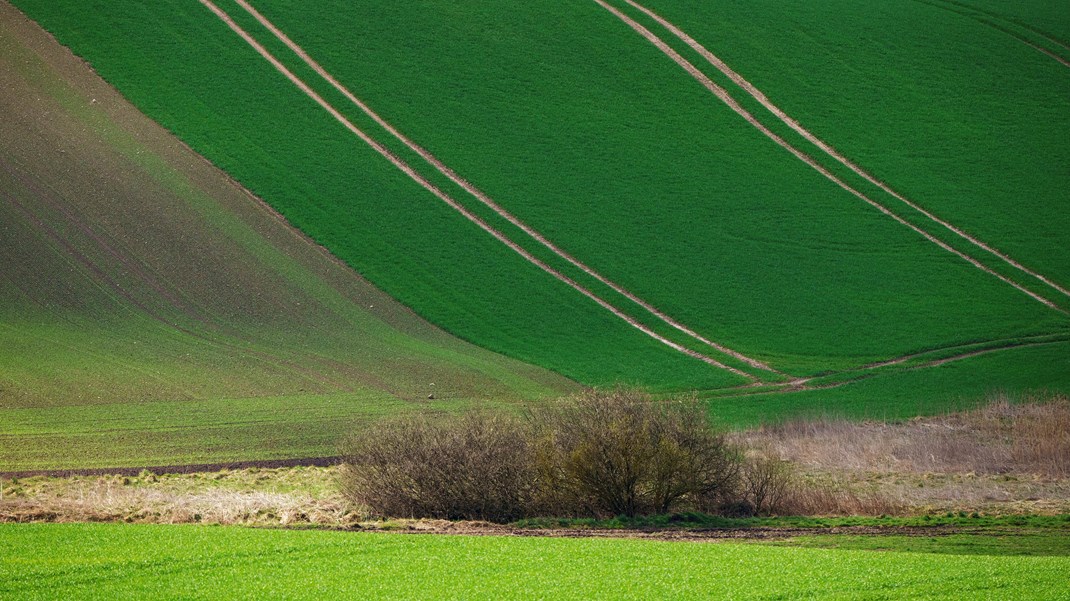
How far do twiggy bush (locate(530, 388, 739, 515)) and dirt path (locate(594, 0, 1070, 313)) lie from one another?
32.9m

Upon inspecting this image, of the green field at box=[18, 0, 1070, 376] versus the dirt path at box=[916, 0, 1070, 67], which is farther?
the dirt path at box=[916, 0, 1070, 67]

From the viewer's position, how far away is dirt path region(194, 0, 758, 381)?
49.0m

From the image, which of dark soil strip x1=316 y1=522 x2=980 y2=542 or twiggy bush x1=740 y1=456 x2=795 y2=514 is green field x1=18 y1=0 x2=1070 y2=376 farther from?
dark soil strip x1=316 y1=522 x2=980 y2=542

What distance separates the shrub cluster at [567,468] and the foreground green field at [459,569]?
17.6ft

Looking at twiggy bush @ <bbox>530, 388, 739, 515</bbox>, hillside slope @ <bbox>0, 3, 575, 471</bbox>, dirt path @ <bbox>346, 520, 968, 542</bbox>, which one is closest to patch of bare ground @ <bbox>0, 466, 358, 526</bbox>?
dirt path @ <bbox>346, 520, 968, 542</bbox>

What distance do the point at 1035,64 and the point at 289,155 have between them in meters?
49.3

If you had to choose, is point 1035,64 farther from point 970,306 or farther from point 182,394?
point 182,394

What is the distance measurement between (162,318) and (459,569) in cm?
3025

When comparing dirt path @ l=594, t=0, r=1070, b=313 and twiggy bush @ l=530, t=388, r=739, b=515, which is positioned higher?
dirt path @ l=594, t=0, r=1070, b=313

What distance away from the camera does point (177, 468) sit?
32156mm

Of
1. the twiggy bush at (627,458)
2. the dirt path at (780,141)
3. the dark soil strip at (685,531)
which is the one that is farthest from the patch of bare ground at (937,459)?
the dirt path at (780,141)

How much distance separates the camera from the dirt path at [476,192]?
164 feet

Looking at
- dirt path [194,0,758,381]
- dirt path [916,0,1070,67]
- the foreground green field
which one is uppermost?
dirt path [916,0,1070,67]

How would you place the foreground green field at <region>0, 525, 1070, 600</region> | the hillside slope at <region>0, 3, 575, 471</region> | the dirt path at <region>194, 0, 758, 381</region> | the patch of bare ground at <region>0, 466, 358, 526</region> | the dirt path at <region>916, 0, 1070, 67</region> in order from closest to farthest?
the foreground green field at <region>0, 525, 1070, 600</region> < the patch of bare ground at <region>0, 466, 358, 526</region> < the hillside slope at <region>0, 3, 575, 471</region> < the dirt path at <region>194, 0, 758, 381</region> < the dirt path at <region>916, 0, 1070, 67</region>
